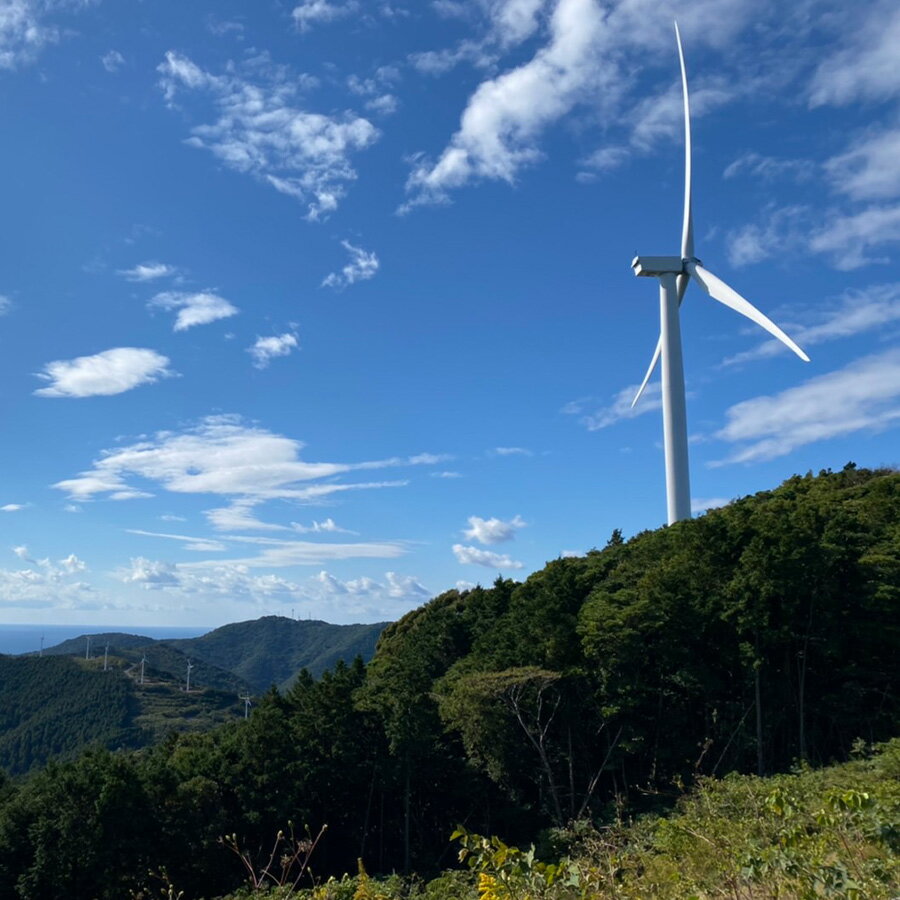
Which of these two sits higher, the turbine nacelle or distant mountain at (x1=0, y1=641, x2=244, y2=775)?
the turbine nacelle

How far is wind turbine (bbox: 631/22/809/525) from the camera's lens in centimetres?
3853

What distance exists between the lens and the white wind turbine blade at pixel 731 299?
32.0 m

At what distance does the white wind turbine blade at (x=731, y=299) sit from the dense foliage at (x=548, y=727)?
8024mm

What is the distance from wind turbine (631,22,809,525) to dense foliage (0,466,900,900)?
17.3ft

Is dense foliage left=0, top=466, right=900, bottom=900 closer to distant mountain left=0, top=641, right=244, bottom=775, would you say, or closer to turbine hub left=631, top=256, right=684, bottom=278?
turbine hub left=631, top=256, right=684, bottom=278

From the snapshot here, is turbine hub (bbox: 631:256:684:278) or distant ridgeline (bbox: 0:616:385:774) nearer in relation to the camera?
turbine hub (bbox: 631:256:684:278)

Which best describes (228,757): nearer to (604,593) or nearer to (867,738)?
(604,593)

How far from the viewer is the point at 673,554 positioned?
32062 millimetres

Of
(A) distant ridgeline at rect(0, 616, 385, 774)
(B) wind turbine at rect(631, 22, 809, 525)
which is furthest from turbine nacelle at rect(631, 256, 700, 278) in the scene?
(A) distant ridgeline at rect(0, 616, 385, 774)

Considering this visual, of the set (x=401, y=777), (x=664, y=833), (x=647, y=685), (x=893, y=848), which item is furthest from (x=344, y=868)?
(x=893, y=848)

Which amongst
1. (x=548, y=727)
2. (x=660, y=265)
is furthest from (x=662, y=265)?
(x=548, y=727)

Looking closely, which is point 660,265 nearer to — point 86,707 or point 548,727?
point 548,727

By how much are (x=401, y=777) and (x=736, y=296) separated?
2899cm

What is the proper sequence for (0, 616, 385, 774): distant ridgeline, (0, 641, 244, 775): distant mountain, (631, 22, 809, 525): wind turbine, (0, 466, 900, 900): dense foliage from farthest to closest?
(0, 616, 385, 774): distant ridgeline < (0, 641, 244, 775): distant mountain < (631, 22, 809, 525): wind turbine < (0, 466, 900, 900): dense foliage
